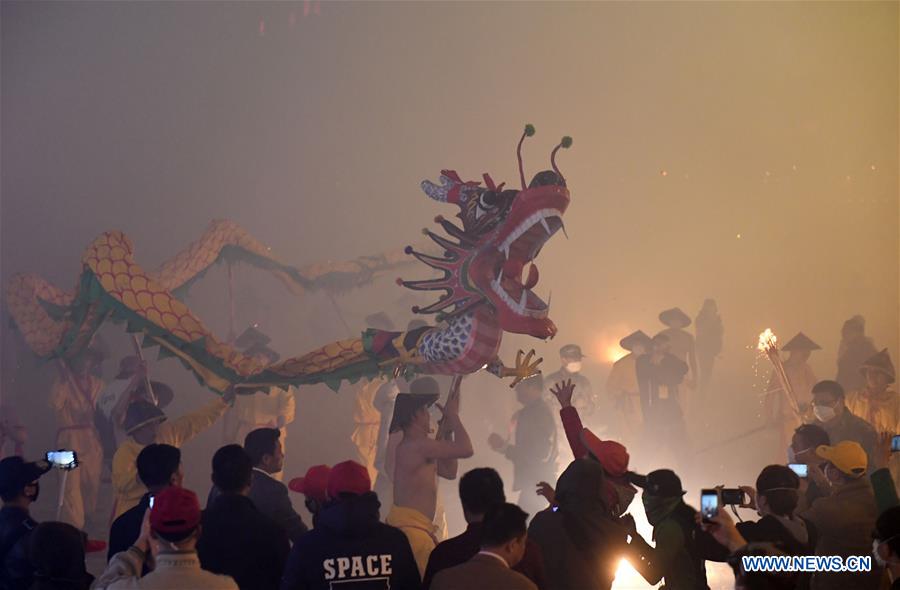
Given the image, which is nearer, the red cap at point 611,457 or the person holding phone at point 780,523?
the person holding phone at point 780,523

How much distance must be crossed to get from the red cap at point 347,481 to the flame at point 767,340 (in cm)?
643

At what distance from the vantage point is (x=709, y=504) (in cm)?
250

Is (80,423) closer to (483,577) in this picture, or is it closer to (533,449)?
(533,449)

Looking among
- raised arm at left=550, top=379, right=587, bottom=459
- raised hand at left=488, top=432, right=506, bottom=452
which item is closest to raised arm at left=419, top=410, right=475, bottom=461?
raised arm at left=550, top=379, right=587, bottom=459

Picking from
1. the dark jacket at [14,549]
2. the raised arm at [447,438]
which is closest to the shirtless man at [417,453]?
the raised arm at [447,438]

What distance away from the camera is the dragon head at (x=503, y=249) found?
5.52 meters

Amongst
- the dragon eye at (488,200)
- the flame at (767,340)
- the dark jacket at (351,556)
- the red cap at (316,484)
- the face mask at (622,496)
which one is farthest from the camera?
the flame at (767,340)

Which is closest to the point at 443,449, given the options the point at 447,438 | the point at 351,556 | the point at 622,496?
the point at 447,438

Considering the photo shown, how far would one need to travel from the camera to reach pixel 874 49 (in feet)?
28.0

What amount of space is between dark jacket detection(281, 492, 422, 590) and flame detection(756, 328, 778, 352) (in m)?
6.45

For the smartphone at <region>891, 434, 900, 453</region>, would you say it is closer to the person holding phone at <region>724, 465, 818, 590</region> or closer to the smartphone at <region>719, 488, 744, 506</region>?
the person holding phone at <region>724, 465, 818, 590</region>

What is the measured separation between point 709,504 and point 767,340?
6.26m

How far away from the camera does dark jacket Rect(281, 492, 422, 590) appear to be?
243 centimetres

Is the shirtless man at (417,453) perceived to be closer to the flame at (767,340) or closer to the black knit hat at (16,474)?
the black knit hat at (16,474)
